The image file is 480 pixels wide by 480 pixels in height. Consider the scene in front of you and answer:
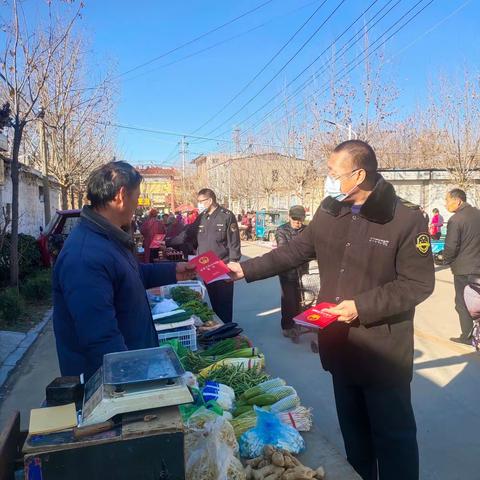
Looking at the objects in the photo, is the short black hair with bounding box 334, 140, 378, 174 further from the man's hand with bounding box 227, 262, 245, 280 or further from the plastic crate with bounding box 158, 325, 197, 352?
the plastic crate with bounding box 158, 325, 197, 352

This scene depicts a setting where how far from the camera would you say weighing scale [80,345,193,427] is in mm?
1489

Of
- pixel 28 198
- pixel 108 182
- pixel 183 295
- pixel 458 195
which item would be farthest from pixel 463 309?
pixel 28 198

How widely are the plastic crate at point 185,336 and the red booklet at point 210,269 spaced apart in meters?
1.52

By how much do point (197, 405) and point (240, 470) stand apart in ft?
1.83

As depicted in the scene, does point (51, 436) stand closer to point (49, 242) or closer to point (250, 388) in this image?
point (250, 388)

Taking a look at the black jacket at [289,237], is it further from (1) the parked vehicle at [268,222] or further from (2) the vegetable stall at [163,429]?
(1) the parked vehicle at [268,222]

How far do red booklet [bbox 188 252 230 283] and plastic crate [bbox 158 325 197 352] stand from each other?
1.52 meters

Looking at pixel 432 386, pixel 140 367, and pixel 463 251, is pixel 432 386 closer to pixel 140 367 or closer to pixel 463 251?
pixel 463 251

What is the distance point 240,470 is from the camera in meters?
2.29

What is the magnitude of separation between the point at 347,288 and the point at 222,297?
14.2ft

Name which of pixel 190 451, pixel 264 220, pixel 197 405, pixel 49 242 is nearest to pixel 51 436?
pixel 190 451

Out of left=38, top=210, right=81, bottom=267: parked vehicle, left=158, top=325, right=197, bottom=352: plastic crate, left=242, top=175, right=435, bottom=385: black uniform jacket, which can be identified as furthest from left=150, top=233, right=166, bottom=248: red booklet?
left=242, top=175, right=435, bottom=385: black uniform jacket

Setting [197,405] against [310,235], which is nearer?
[197,405]

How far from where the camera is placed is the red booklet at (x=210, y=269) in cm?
330
